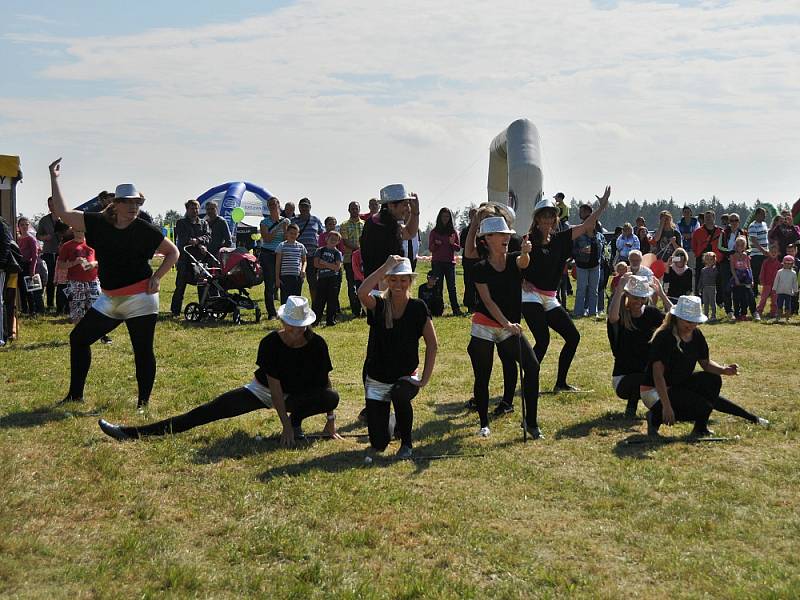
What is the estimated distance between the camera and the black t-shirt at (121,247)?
820cm

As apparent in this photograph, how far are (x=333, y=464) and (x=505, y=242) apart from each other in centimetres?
237

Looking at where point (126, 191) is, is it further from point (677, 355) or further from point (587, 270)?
point (587, 270)

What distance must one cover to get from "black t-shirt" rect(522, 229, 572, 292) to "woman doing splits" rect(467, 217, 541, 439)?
109cm

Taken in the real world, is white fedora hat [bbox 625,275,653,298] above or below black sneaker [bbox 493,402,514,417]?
above

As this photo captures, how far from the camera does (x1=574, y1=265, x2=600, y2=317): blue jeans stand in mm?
16891

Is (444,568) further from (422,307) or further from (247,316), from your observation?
(247,316)

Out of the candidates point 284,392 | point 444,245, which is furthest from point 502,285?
point 444,245

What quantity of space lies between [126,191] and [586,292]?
35.4ft

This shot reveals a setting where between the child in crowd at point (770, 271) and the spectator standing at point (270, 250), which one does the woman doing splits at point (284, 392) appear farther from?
the child in crowd at point (770, 271)

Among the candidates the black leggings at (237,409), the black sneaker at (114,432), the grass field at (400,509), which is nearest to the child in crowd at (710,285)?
the grass field at (400,509)

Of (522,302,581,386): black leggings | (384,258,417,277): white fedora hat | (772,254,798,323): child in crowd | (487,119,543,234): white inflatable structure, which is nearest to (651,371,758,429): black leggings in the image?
(522,302,581,386): black leggings

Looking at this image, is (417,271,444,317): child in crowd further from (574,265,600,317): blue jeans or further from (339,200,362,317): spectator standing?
(574,265,600,317): blue jeans

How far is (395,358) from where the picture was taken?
23.3 feet

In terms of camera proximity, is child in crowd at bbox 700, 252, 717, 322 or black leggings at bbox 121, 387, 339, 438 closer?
black leggings at bbox 121, 387, 339, 438
